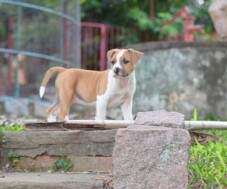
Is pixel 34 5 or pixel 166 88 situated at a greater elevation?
pixel 34 5

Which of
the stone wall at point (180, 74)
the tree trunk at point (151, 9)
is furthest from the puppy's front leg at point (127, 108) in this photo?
the tree trunk at point (151, 9)

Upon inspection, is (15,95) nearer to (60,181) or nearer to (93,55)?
(93,55)

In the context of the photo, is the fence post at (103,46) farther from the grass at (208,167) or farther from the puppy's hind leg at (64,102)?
the grass at (208,167)

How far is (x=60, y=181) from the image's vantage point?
5387 millimetres

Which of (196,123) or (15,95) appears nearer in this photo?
(196,123)

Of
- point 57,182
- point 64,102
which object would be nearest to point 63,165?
point 57,182

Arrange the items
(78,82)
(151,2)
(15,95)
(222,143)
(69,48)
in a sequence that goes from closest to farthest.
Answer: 1. (222,143)
2. (78,82)
3. (15,95)
4. (69,48)
5. (151,2)

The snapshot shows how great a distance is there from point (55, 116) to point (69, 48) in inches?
266

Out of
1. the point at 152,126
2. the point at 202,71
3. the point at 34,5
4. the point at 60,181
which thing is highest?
the point at 34,5

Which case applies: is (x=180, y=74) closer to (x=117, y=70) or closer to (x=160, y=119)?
(x=117, y=70)

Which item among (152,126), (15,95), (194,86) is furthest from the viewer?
(15,95)

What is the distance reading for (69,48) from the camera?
1506cm

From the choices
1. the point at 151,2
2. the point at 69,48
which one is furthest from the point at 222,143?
the point at 151,2

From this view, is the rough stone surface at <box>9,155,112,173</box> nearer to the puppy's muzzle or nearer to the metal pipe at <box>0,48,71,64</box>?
the puppy's muzzle
